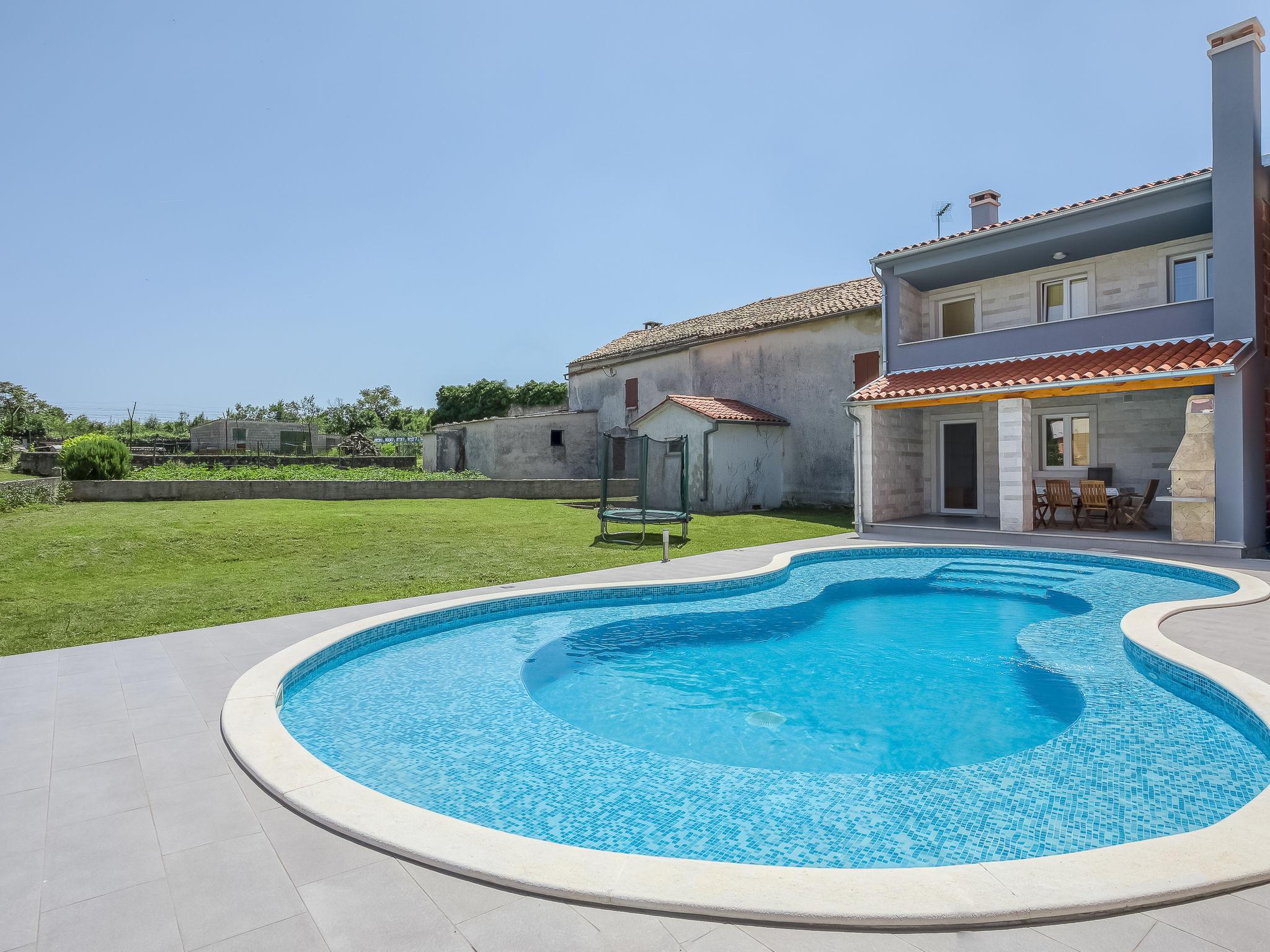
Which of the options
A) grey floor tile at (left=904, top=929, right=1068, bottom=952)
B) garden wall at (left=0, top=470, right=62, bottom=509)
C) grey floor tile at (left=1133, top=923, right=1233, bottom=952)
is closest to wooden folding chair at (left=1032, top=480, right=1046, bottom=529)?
grey floor tile at (left=1133, top=923, right=1233, bottom=952)

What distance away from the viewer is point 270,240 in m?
20.9

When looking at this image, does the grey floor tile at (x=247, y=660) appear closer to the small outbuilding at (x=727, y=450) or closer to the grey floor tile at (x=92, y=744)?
the grey floor tile at (x=92, y=744)

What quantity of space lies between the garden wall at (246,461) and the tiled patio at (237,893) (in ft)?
74.6

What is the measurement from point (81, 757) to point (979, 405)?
1728 cm

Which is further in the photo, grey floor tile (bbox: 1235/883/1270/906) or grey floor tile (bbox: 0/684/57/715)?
grey floor tile (bbox: 0/684/57/715)

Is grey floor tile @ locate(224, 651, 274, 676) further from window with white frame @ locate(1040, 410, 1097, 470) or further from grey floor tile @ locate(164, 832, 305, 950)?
window with white frame @ locate(1040, 410, 1097, 470)

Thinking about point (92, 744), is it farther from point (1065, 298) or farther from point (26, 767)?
point (1065, 298)

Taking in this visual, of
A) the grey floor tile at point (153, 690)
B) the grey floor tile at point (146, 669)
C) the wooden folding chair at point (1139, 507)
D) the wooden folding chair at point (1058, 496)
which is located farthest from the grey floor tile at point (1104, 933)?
the wooden folding chair at point (1139, 507)

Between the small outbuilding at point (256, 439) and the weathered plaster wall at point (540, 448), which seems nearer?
the weathered plaster wall at point (540, 448)

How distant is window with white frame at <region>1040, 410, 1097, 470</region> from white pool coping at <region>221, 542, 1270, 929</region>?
13.5 m

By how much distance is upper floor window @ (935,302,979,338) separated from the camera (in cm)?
1590

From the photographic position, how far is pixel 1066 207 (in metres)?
12.4

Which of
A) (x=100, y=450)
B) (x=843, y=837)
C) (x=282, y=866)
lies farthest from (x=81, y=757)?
(x=100, y=450)

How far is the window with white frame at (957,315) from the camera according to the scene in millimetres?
15891
